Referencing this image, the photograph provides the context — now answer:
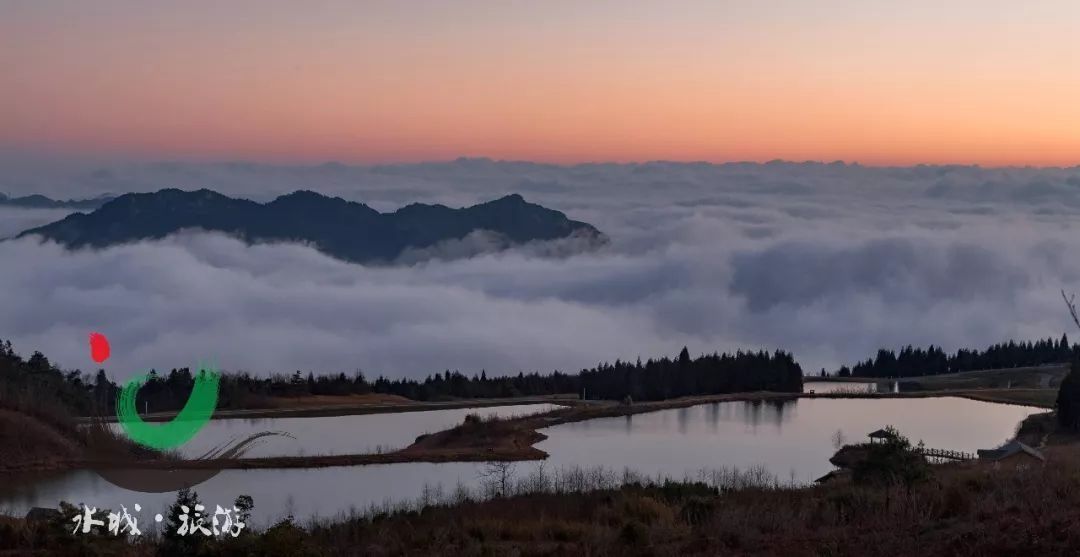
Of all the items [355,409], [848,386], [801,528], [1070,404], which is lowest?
[801,528]

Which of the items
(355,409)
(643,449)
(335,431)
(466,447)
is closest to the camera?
(643,449)

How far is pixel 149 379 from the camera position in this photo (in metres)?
88.6

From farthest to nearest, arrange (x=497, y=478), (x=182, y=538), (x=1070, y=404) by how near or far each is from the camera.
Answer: (x=1070, y=404) < (x=497, y=478) < (x=182, y=538)

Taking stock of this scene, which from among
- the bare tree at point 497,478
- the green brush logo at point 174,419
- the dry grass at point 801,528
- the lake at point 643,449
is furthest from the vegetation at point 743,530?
the green brush logo at point 174,419

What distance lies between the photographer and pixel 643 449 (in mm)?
58062

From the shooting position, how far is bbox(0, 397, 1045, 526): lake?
129 feet

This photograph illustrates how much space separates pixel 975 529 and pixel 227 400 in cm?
7307

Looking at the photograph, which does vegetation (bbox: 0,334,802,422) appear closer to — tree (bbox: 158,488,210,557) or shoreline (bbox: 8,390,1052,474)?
shoreline (bbox: 8,390,1052,474)

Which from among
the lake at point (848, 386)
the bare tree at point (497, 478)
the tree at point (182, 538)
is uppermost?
the lake at point (848, 386)

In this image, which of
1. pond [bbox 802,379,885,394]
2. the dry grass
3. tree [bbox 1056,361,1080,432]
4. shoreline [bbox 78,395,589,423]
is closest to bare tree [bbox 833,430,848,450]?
tree [bbox 1056,361,1080,432]

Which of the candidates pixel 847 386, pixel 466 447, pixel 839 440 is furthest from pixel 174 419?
pixel 847 386

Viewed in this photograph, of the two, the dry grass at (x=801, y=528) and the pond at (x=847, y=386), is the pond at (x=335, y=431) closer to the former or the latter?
the dry grass at (x=801, y=528)

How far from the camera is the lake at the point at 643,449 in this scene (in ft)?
129

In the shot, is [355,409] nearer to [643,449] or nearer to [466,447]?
[466,447]
